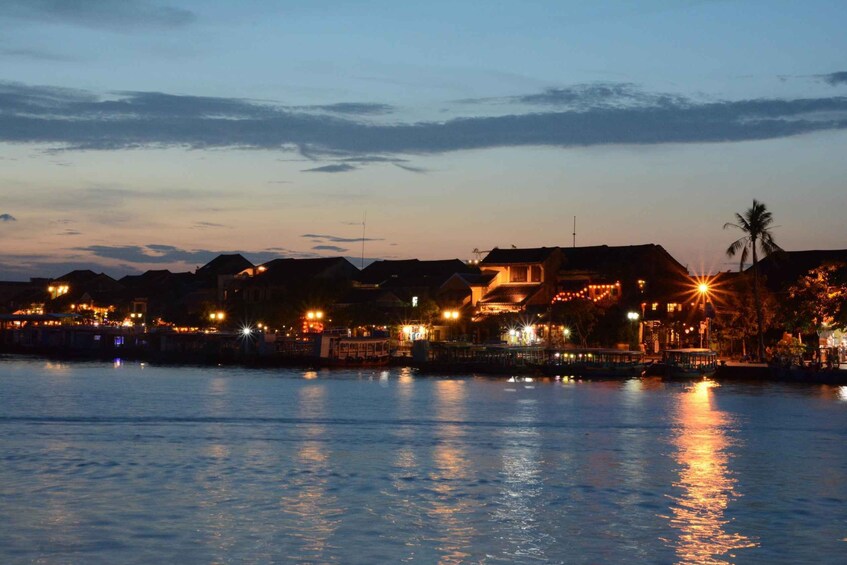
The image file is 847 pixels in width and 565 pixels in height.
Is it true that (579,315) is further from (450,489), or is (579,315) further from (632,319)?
(450,489)

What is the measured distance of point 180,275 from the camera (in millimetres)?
149000

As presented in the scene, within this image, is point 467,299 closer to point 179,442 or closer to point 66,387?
point 66,387

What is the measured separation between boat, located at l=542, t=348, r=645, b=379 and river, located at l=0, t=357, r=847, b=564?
18607mm

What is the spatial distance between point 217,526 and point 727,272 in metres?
71.8

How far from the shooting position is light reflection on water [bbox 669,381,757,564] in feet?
76.8

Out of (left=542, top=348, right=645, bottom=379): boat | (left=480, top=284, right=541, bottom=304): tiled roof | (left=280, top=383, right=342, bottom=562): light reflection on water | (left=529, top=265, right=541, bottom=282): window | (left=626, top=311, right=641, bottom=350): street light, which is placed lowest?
(left=280, top=383, right=342, bottom=562): light reflection on water

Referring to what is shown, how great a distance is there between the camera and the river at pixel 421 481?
914 inches

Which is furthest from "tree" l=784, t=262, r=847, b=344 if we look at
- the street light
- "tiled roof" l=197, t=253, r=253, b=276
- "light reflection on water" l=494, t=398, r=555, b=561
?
"tiled roof" l=197, t=253, r=253, b=276

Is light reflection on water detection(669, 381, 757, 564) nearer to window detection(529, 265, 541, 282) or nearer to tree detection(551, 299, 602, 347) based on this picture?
tree detection(551, 299, 602, 347)

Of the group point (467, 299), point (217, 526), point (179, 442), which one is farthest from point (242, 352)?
point (217, 526)

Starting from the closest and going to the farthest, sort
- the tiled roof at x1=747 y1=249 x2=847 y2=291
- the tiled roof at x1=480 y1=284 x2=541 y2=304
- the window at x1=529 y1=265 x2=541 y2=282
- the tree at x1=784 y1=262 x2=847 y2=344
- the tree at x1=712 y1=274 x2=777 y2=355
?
the tree at x1=784 y1=262 x2=847 y2=344, the tree at x1=712 y1=274 x2=777 y2=355, the tiled roof at x1=747 y1=249 x2=847 y2=291, the tiled roof at x1=480 y1=284 x2=541 y2=304, the window at x1=529 y1=265 x2=541 y2=282

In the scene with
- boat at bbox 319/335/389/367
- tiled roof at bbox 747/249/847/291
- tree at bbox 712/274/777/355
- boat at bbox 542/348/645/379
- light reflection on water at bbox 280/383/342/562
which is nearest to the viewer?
light reflection on water at bbox 280/383/342/562

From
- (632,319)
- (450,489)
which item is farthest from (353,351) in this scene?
(450,489)

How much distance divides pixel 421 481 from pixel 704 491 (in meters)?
7.81
